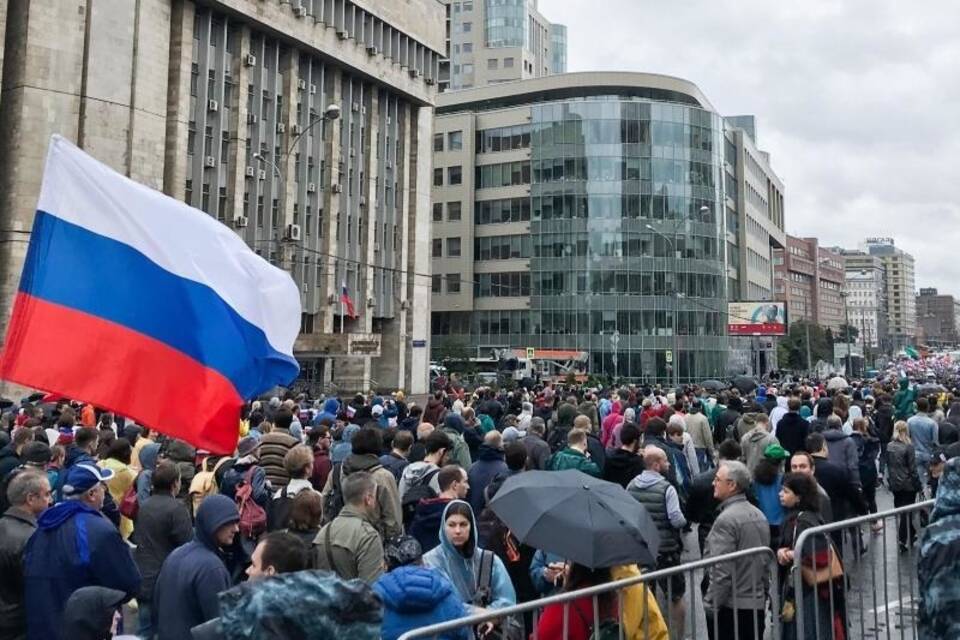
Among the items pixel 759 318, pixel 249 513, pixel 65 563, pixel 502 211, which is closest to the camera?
pixel 65 563

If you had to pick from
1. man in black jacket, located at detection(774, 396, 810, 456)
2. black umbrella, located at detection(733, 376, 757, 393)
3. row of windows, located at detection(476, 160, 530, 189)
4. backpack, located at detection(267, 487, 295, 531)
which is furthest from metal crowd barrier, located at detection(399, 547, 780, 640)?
row of windows, located at detection(476, 160, 530, 189)

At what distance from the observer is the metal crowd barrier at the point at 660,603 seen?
12.2ft

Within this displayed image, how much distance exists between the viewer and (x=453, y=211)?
7019cm

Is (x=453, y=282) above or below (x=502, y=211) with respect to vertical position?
below

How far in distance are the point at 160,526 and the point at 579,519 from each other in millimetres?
3323

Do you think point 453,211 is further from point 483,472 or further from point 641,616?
point 641,616

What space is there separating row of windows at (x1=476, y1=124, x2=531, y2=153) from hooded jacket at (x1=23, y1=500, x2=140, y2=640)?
63326mm

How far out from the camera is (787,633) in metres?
5.58

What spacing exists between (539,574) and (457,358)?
5772 centimetres

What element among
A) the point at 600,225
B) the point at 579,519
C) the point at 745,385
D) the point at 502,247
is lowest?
the point at 579,519

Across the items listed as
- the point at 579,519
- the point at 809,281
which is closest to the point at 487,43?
the point at 809,281

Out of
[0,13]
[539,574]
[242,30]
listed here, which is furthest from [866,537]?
[242,30]

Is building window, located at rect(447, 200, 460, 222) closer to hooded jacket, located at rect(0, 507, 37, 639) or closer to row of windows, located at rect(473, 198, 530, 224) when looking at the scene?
row of windows, located at rect(473, 198, 530, 224)

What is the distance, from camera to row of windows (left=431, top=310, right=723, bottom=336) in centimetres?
6278
